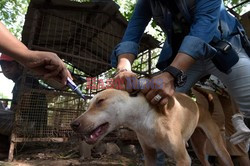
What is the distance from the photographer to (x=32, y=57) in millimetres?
1469

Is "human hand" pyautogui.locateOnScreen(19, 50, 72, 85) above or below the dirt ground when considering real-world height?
above

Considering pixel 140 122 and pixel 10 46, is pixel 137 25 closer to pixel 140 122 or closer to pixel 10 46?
pixel 140 122

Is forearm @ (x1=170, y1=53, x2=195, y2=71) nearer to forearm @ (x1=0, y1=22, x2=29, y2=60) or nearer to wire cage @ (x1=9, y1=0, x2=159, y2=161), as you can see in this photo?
forearm @ (x1=0, y1=22, x2=29, y2=60)

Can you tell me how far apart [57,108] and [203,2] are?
3.85m

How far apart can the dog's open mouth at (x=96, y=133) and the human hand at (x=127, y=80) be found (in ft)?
1.16

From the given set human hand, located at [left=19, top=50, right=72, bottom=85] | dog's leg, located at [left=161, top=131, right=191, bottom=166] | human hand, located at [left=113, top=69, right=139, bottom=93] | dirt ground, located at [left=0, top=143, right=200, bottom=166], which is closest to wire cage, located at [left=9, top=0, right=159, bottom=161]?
dirt ground, located at [left=0, top=143, right=200, bottom=166]

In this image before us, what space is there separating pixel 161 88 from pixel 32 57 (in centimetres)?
90

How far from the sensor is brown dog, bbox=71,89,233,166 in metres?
2.03

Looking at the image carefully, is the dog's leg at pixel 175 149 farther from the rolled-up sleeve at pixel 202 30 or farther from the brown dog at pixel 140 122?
the rolled-up sleeve at pixel 202 30

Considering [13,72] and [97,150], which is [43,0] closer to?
[13,72]

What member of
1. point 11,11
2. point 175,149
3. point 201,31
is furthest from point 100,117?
point 11,11

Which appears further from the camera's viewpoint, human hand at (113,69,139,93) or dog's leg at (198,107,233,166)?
dog's leg at (198,107,233,166)

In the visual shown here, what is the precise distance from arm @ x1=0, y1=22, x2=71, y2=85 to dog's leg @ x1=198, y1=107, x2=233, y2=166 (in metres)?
1.77

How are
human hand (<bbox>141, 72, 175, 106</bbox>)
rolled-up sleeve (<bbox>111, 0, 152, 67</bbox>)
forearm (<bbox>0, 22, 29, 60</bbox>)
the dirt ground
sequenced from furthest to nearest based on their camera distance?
1. the dirt ground
2. rolled-up sleeve (<bbox>111, 0, 152, 67</bbox>)
3. human hand (<bbox>141, 72, 175, 106</bbox>)
4. forearm (<bbox>0, 22, 29, 60</bbox>)
